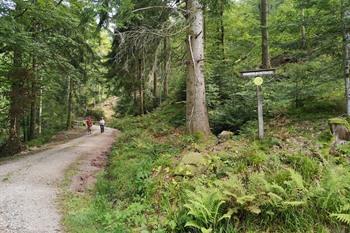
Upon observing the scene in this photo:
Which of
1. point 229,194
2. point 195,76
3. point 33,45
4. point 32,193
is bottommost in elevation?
point 32,193

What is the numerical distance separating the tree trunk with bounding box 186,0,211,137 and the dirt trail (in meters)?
4.41

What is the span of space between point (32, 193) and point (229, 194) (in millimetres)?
5249

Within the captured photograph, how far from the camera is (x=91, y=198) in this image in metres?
8.34

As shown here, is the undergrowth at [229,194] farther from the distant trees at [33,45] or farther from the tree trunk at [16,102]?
the tree trunk at [16,102]

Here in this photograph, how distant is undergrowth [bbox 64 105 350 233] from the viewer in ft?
16.3

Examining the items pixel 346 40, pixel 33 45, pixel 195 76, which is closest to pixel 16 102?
pixel 33 45

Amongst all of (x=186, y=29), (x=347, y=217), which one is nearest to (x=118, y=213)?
(x=347, y=217)

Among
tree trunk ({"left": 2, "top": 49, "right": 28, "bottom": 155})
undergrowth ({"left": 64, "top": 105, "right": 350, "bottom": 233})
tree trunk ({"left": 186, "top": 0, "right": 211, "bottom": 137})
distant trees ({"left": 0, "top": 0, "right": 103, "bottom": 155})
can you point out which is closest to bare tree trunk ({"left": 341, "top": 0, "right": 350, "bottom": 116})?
undergrowth ({"left": 64, "top": 105, "right": 350, "bottom": 233})

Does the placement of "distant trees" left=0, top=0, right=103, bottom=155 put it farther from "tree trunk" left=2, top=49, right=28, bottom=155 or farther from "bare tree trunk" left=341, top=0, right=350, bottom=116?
"bare tree trunk" left=341, top=0, right=350, bottom=116

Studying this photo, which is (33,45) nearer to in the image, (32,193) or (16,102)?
(16,102)

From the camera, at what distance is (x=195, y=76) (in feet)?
37.1

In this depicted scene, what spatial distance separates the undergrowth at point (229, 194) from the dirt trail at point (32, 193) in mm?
458

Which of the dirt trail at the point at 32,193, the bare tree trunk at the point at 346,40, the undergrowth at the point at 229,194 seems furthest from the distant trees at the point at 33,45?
the bare tree trunk at the point at 346,40

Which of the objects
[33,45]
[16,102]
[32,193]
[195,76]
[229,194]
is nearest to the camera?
[229,194]
